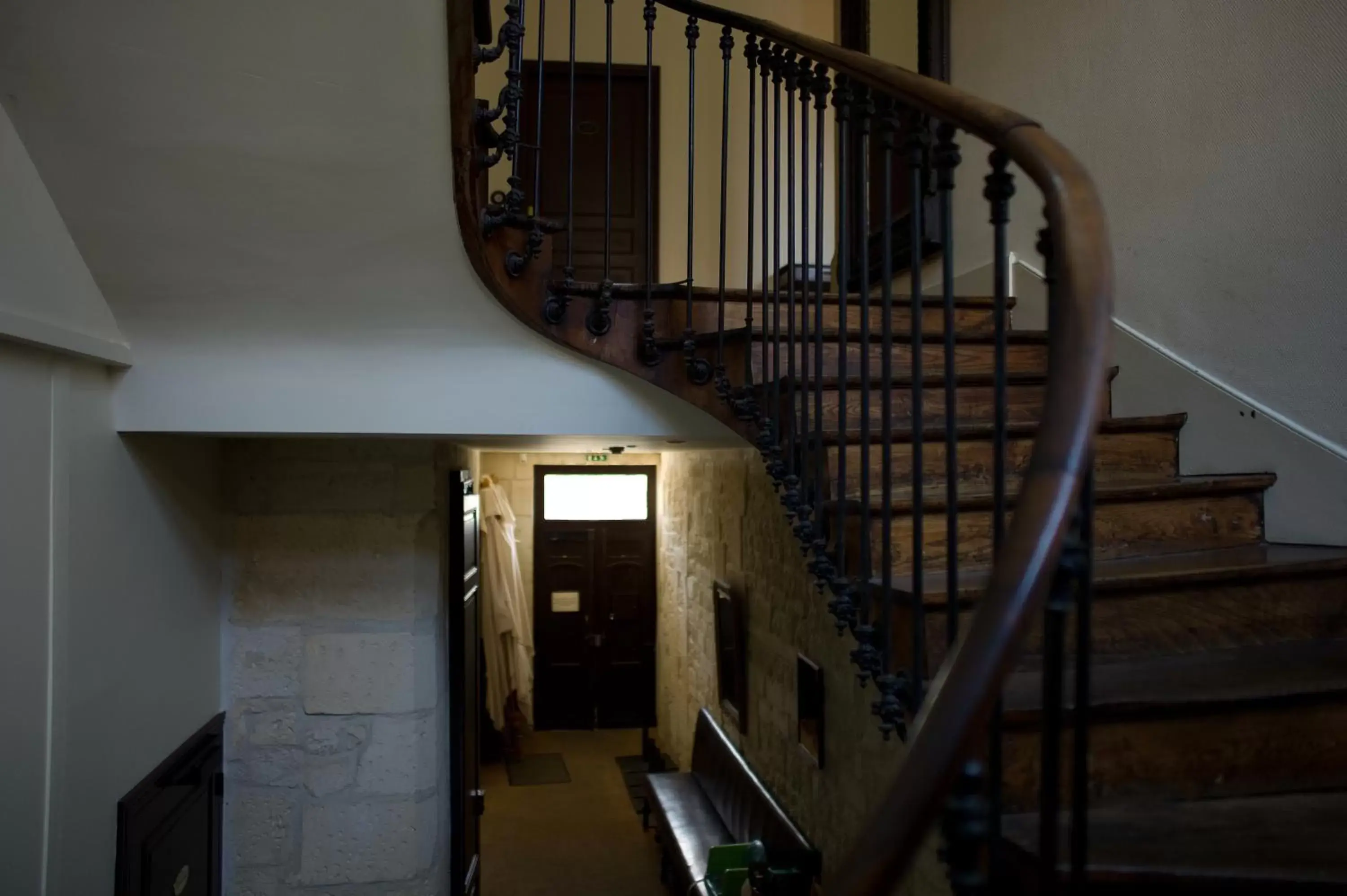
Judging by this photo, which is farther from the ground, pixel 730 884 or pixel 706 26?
pixel 706 26

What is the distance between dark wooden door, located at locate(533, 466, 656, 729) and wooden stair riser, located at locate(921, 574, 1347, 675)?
5560mm

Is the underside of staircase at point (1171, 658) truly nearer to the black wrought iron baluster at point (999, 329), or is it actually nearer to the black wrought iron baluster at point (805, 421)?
the black wrought iron baluster at point (805, 421)

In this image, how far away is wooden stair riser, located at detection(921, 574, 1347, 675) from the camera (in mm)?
1559

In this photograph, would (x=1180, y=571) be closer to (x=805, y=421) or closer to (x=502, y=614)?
(x=805, y=421)

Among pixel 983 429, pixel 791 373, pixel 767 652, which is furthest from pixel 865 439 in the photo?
pixel 767 652

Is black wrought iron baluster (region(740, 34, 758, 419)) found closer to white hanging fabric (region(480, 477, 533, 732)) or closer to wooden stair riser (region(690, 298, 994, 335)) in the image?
wooden stair riser (region(690, 298, 994, 335))

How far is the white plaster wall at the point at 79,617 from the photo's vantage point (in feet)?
6.13

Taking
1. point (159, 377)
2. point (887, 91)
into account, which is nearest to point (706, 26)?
point (159, 377)

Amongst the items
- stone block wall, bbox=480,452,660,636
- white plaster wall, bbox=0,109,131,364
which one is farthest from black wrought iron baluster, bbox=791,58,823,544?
stone block wall, bbox=480,452,660,636

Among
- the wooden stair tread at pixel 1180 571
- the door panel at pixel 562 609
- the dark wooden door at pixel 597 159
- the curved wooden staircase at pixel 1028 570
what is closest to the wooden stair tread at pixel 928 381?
the curved wooden staircase at pixel 1028 570

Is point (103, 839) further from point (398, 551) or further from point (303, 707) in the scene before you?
point (398, 551)

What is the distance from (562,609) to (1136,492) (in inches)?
223

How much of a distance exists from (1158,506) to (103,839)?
2526mm

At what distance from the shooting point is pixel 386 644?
10.2ft
